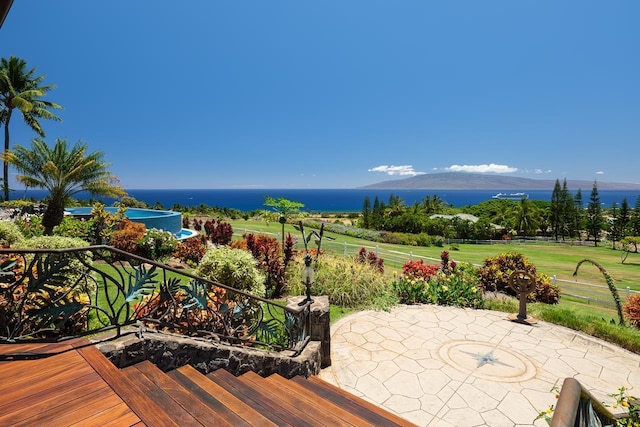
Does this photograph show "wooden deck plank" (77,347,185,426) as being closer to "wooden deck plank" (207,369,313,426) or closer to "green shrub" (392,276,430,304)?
"wooden deck plank" (207,369,313,426)

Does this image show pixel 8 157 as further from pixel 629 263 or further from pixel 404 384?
pixel 629 263

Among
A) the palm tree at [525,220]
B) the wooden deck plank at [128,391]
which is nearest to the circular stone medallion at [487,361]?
the wooden deck plank at [128,391]

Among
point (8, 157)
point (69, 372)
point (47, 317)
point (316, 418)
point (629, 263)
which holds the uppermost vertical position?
point (8, 157)

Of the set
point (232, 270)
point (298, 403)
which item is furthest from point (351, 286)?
point (298, 403)

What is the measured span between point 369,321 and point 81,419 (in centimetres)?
529

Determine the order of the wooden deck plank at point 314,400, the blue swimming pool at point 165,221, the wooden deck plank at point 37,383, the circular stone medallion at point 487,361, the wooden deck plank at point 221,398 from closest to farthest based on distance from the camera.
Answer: the wooden deck plank at point 37,383 < the wooden deck plank at point 221,398 < the wooden deck plank at point 314,400 < the circular stone medallion at point 487,361 < the blue swimming pool at point 165,221

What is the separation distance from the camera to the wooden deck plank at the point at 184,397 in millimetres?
2088

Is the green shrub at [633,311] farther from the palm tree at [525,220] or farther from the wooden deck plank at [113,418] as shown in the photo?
the palm tree at [525,220]

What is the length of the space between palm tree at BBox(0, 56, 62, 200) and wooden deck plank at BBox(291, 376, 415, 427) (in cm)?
2587

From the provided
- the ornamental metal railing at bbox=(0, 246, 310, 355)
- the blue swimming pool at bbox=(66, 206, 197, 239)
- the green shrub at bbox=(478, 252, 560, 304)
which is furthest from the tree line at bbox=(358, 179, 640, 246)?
the ornamental metal railing at bbox=(0, 246, 310, 355)

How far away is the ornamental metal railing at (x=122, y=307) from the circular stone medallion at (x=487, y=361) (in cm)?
254

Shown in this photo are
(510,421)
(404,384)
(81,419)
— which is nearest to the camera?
(81,419)

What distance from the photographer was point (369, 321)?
249 inches

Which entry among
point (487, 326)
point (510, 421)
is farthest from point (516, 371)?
point (487, 326)
